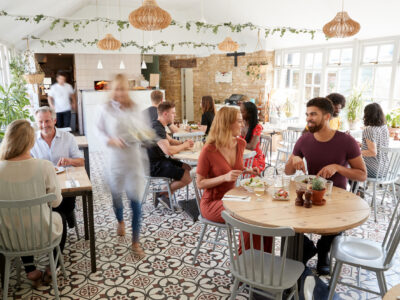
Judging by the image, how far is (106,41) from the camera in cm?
723

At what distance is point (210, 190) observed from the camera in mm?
3027

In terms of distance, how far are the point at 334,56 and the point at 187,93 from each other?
21.2 ft

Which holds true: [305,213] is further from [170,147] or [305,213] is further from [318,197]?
[170,147]

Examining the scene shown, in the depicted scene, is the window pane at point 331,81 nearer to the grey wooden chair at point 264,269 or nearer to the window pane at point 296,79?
the window pane at point 296,79

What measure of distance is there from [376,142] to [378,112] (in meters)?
0.37

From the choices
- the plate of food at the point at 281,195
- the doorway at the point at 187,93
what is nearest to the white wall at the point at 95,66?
the doorway at the point at 187,93

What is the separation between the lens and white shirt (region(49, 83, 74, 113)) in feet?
25.1

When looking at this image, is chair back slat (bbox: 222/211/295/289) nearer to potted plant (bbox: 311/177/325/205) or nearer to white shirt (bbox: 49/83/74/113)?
potted plant (bbox: 311/177/325/205)

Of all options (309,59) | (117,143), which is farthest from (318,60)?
(117,143)

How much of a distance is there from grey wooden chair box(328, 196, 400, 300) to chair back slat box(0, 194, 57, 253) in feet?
6.66

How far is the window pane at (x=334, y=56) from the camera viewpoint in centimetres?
768

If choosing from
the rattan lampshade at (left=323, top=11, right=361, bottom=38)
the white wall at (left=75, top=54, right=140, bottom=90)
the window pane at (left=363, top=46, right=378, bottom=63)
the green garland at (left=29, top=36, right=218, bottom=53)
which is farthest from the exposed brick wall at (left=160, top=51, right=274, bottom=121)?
the rattan lampshade at (left=323, top=11, right=361, bottom=38)

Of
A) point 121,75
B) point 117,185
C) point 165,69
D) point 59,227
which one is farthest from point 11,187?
point 165,69

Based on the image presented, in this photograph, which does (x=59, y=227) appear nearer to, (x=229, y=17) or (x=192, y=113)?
(x=229, y=17)
